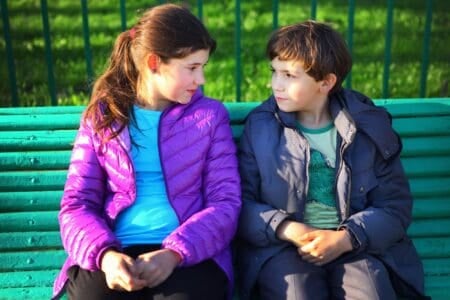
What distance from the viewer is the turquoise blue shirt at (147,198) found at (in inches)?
108

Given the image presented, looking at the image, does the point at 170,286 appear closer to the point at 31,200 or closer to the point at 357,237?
the point at 357,237

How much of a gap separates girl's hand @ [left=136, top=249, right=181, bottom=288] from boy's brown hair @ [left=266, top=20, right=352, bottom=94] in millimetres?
865

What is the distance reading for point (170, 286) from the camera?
2545mm

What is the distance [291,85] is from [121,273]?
3.11 ft

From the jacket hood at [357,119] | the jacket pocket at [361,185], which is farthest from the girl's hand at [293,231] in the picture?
the jacket hood at [357,119]

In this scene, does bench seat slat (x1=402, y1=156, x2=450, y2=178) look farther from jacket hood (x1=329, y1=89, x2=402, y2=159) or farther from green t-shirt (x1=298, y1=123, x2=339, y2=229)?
green t-shirt (x1=298, y1=123, x2=339, y2=229)

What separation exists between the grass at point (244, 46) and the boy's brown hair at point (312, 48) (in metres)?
2.47

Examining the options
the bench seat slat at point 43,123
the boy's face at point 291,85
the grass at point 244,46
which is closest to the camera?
the boy's face at point 291,85

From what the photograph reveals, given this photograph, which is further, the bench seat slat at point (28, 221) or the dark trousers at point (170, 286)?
the bench seat slat at point (28, 221)

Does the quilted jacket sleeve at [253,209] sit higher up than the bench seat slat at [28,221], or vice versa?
the quilted jacket sleeve at [253,209]

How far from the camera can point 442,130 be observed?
3.23m

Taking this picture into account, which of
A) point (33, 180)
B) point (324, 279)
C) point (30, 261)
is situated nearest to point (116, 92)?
point (33, 180)

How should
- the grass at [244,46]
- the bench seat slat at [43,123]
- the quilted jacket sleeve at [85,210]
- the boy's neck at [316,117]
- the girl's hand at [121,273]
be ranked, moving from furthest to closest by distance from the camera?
the grass at [244,46] < the bench seat slat at [43,123] < the boy's neck at [316,117] < the quilted jacket sleeve at [85,210] < the girl's hand at [121,273]

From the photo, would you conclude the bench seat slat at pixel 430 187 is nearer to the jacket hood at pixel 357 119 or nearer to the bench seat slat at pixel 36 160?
the jacket hood at pixel 357 119
